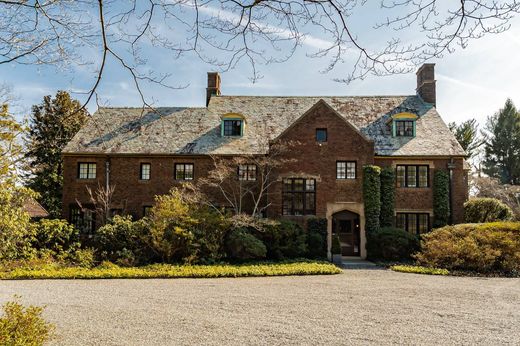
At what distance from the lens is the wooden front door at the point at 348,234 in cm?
2169

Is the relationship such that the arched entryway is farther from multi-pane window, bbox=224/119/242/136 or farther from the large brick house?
multi-pane window, bbox=224/119/242/136

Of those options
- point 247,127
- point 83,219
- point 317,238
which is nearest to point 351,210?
point 317,238

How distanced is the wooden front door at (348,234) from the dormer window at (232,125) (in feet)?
25.9

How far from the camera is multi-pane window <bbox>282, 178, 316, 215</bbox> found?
21.3 m

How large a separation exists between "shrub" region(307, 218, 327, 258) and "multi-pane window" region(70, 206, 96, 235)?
12281mm

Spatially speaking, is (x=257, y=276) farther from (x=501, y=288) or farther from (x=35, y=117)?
(x=35, y=117)

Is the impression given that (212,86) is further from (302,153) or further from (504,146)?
(504,146)

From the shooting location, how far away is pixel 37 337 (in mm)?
6352

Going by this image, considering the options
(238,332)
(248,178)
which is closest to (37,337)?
(238,332)

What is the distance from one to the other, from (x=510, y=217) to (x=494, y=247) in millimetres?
9201

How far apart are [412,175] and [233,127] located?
34.5ft

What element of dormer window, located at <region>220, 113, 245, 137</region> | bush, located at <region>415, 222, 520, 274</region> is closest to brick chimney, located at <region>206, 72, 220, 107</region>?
dormer window, located at <region>220, 113, 245, 137</region>

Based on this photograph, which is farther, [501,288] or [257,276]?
[257,276]

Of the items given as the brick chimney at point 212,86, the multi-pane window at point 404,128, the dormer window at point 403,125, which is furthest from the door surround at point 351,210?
the brick chimney at point 212,86
